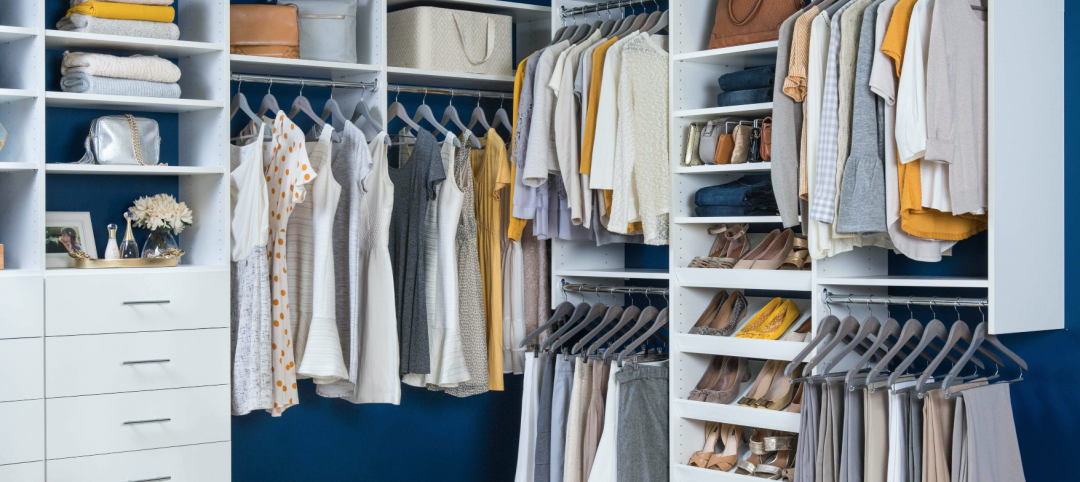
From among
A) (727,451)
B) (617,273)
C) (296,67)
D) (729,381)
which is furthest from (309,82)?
(727,451)

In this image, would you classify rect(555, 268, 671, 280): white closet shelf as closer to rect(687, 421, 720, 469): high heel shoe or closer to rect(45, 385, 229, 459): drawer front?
rect(687, 421, 720, 469): high heel shoe

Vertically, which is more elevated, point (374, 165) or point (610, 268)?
point (374, 165)

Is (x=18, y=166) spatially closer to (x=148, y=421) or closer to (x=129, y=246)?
(x=129, y=246)

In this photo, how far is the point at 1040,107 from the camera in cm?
284

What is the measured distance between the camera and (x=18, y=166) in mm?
2961

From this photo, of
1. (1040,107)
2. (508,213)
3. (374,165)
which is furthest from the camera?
(508,213)

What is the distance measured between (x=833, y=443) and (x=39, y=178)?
243cm

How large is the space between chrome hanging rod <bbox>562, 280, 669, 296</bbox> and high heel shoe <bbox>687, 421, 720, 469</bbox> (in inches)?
19.6

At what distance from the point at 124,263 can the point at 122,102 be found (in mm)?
499

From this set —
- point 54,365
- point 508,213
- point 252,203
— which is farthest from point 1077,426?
point 54,365

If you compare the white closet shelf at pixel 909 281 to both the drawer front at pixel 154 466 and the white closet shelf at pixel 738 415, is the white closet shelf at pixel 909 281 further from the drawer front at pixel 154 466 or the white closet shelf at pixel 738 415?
the drawer front at pixel 154 466

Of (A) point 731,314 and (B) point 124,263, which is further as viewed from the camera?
(A) point 731,314

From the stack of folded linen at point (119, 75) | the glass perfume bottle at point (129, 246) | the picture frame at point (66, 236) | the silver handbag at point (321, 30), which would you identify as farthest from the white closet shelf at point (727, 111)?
the picture frame at point (66, 236)

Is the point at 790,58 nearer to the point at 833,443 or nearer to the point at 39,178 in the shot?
the point at 833,443
